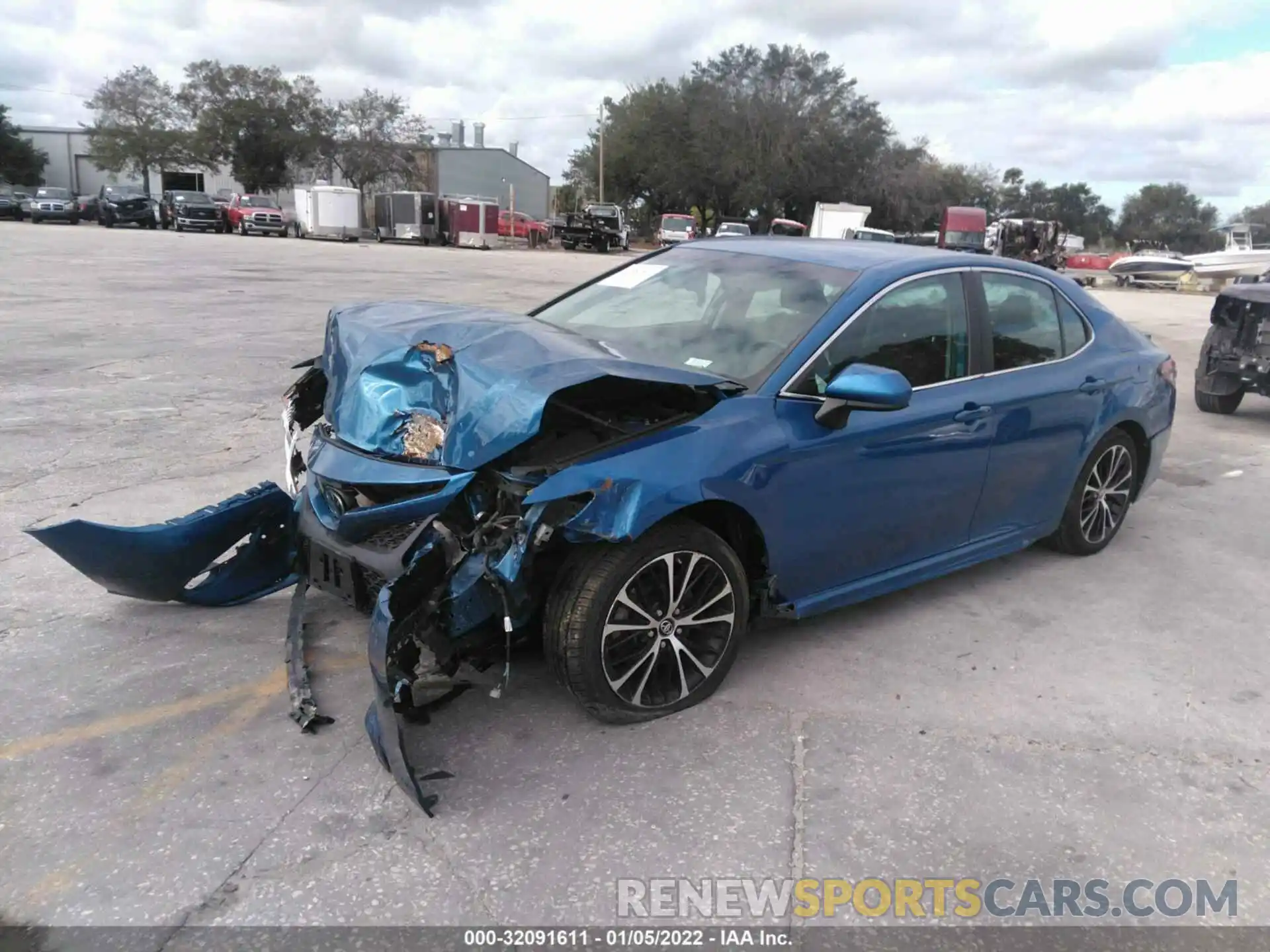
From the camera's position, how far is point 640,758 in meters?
3.23

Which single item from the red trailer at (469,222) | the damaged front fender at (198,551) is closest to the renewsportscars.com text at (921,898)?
the damaged front fender at (198,551)

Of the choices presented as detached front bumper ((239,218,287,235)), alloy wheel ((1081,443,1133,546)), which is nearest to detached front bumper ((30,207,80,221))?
detached front bumper ((239,218,287,235))

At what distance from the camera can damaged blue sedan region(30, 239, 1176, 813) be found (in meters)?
3.16

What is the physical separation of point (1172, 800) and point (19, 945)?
11.2ft

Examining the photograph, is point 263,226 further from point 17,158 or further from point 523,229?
point 17,158

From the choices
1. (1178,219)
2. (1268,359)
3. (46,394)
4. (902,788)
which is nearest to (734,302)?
(902,788)

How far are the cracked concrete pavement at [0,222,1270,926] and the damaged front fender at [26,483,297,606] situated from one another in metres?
0.12

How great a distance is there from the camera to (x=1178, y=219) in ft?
293

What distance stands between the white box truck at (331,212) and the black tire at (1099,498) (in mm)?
41788

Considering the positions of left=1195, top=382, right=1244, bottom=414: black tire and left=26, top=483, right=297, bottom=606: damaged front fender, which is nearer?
left=26, top=483, right=297, bottom=606: damaged front fender

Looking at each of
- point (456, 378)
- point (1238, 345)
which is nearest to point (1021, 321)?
point (456, 378)

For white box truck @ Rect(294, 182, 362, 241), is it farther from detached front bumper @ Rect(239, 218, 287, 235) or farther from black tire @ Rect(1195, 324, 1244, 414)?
black tire @ Rect(1195, 324, 1244, 414)

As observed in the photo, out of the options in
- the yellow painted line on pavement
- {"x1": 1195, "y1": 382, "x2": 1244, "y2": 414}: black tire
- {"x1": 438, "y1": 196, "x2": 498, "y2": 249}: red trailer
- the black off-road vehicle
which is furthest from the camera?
{"x1": 438, "y1": 196, "x2": 498, "y2": 249}: red trailer

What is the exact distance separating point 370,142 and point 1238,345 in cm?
6078
